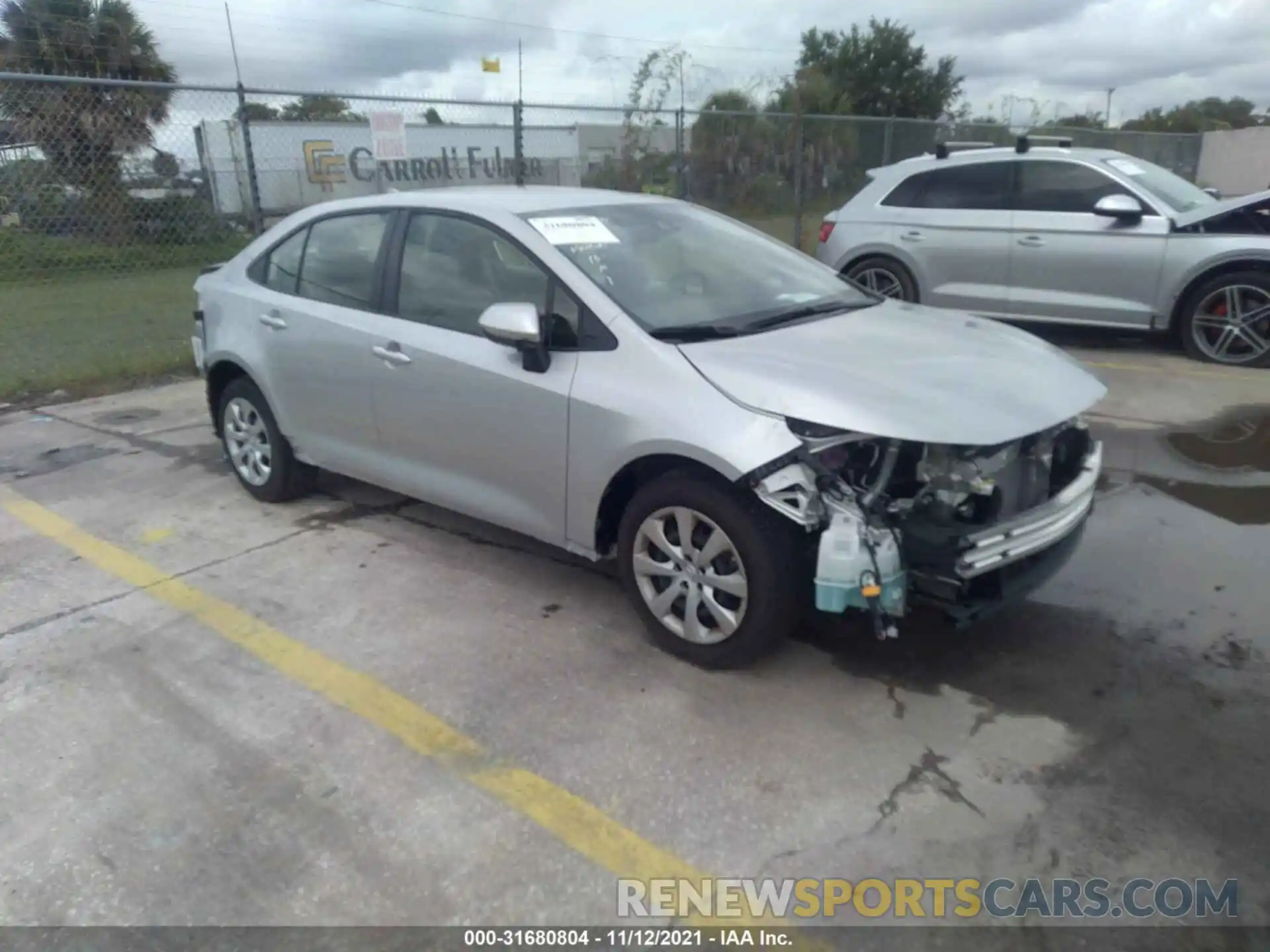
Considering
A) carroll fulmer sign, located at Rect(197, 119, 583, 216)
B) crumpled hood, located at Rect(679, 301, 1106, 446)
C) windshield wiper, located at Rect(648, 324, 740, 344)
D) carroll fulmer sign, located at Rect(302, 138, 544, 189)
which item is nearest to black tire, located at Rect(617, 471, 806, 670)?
crumpled hood, located at Rect(679, 301, 1106, 446)

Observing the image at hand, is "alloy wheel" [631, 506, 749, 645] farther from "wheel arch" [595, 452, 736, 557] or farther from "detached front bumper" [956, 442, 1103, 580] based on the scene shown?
"detached front bumper" [956, 442, 1103, 580]

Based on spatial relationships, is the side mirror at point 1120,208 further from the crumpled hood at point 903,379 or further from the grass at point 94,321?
the grass at point 94,321

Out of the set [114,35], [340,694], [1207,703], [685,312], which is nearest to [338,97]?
[685,312]

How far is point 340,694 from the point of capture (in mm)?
3488

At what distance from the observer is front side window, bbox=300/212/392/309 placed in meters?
4.55

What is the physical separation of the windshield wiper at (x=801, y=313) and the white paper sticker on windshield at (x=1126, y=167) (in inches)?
195

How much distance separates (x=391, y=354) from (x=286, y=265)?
1.15 meters

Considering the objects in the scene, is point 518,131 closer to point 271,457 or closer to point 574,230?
point 271,457

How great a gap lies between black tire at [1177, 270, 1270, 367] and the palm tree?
8.51m

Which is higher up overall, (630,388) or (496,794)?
(630,388)

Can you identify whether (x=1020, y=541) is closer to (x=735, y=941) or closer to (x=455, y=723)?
(x=735, y=941)

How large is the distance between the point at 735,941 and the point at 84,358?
8.62 m

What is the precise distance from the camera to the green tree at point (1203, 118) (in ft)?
126

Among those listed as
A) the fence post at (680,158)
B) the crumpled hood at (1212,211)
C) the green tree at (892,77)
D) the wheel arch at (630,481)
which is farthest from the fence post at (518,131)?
the green tree at (892,77)
